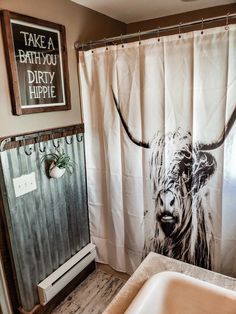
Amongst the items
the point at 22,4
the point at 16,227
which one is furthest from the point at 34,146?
the point at 22,4

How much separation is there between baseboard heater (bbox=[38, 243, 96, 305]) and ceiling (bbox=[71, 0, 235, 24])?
6.36 feet

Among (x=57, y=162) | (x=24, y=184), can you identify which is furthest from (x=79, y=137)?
(x=24, y=184)

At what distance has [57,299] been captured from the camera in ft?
6.28

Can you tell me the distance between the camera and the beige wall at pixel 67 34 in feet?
4.79

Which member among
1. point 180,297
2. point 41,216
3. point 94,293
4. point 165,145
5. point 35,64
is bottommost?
point 94,293

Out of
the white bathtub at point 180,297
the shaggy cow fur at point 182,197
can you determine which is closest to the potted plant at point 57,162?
the shaggy cow fur at point 182,197

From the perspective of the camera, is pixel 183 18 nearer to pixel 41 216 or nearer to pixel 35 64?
pixel 35 64

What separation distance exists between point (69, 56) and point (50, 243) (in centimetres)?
138

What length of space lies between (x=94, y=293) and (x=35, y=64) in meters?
1.80

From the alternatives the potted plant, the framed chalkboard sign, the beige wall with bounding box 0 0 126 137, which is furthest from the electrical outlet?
the framed chalkboard sign

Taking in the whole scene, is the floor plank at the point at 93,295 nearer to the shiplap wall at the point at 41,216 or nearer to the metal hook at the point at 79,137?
the shiplap wall at the point at 41,216

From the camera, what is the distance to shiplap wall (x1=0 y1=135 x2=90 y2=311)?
1553 mm

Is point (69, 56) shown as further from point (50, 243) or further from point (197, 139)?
point (50, 243)

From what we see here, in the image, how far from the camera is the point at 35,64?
1.59m
